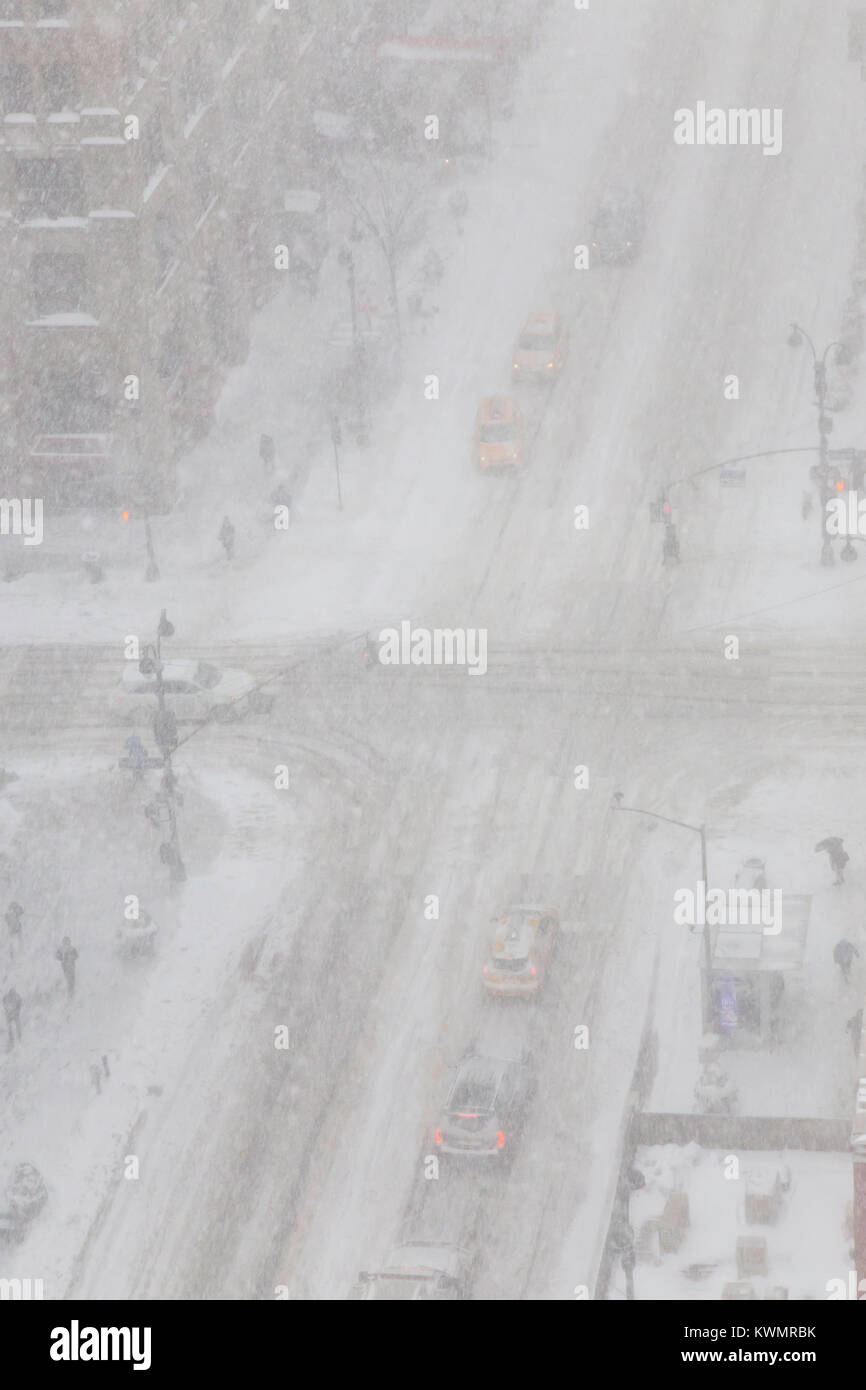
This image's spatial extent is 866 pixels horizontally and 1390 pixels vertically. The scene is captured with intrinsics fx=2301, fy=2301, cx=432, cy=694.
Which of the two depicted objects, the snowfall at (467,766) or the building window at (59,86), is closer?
the snowfall at (467,766)

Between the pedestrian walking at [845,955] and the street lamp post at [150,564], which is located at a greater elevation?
the street lamp post at [150,564]

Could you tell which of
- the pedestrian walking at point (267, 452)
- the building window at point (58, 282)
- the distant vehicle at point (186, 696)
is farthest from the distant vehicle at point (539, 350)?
the distant vehicle at point (186, 696)

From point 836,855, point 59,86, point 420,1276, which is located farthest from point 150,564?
point 420,1276

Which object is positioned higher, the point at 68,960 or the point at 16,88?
the point at 16,88

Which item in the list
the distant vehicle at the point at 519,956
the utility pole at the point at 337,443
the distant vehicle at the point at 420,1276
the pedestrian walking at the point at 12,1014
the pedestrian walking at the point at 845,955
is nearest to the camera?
the distant vehicle at the point at 420,1276

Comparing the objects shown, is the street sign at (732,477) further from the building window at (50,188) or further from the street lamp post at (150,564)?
the building window at (50,188)

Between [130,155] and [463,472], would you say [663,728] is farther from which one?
[130,155]

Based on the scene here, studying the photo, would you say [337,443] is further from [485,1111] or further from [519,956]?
[485,1111]
